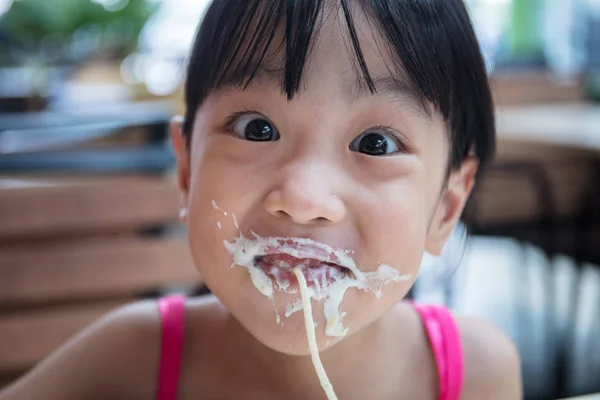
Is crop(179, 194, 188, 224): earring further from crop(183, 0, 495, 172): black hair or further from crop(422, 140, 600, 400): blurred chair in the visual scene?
crop(422, 140, 600, 400): blurred chair

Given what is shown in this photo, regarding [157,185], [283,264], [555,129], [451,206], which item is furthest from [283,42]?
[555,129]

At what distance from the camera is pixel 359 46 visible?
0.69 metres

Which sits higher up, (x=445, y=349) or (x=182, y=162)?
(x=182, y=162)

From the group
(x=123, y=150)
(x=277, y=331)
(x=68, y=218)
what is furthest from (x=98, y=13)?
(x=277, y=331)

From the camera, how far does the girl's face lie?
2.16ft

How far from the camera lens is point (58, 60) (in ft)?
12.0

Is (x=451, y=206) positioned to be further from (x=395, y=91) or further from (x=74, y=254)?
(x=74, y=254)

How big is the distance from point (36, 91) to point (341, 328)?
2407mm

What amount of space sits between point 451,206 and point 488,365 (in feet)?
0.83

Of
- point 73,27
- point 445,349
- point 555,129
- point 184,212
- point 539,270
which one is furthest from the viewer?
point 73,27

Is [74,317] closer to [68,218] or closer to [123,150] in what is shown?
[68,218]

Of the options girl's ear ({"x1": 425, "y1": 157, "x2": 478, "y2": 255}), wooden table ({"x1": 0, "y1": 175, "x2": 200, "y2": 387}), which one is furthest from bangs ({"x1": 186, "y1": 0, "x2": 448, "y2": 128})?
wooden table ({"x1": 0, "y1": 175, "x2": 200, "y2": 387})

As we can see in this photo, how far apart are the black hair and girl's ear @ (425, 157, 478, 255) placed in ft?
0.13

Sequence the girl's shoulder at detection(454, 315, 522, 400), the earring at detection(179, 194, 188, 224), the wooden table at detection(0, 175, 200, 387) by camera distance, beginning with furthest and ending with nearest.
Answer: the wooden table at detection(0, 175, 200, 387) < the girl's shoulder at detection(454, 315, 522, 400) < the earring at detection(179, 194, 188, 224)
